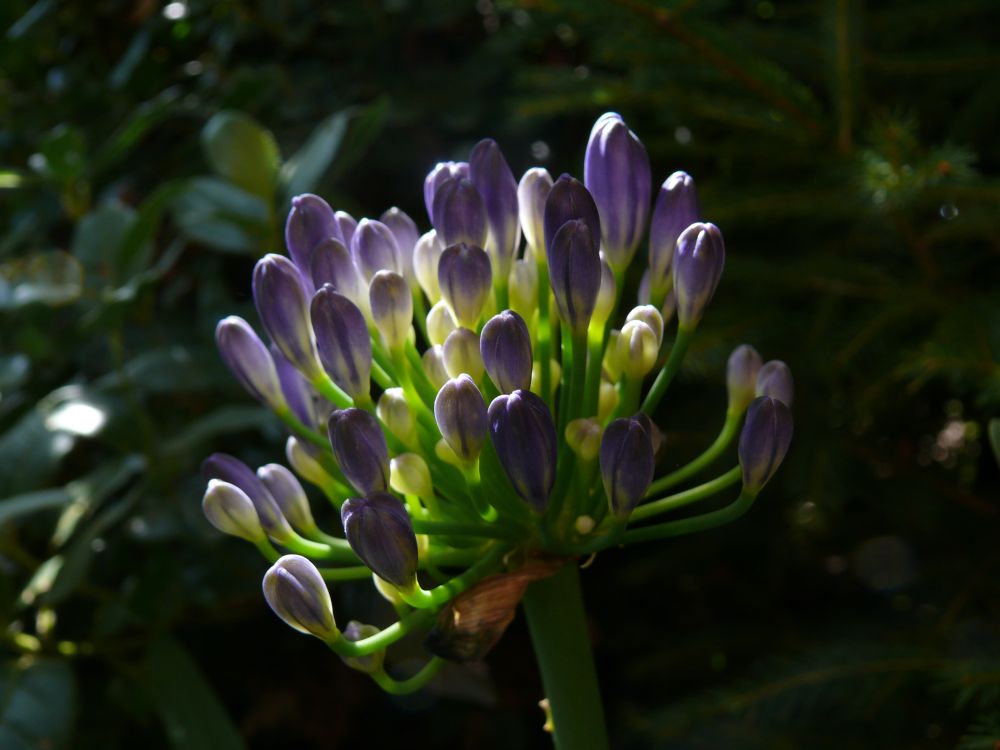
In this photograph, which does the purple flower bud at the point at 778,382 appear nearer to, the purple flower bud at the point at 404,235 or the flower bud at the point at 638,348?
the flower bud at the point at 638,348

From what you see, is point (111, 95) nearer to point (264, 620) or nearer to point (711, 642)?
point (264, 620)

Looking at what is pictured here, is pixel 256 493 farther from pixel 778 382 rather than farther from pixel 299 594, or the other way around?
pixel 778 382

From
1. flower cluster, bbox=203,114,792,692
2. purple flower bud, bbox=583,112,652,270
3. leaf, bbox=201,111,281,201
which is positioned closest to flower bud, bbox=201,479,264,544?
flower cluster, bbox=203,114,792,692

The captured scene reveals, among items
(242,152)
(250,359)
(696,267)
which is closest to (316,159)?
(242,152)

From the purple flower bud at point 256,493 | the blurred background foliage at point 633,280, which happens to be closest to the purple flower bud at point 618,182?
the purple flower bud at point 256,493

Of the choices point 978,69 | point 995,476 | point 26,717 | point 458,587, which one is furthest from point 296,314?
point 995,476

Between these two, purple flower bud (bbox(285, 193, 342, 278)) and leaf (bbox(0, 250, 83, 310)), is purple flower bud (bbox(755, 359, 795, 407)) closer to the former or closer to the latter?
purple flower bud (bbox(285, 193, 342, 278))
